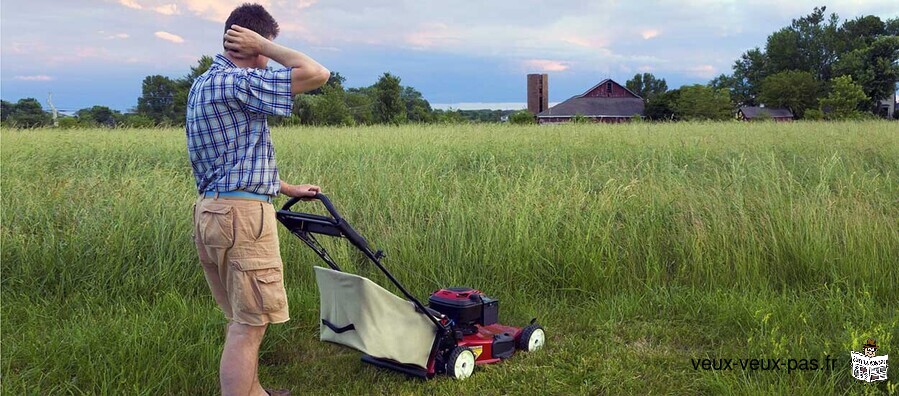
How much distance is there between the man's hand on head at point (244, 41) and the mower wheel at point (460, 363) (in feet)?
5.57

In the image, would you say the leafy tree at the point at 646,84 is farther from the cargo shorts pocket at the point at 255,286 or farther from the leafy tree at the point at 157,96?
the cargo shorts pocket at the point at 255,286

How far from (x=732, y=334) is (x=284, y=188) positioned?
2667mm

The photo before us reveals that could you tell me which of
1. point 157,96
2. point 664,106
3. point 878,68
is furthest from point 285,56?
point 878,68

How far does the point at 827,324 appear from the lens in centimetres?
379

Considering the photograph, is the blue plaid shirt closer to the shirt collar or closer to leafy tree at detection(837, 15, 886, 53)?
the shirt collar

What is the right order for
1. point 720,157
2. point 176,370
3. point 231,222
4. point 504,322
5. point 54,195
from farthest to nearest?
point 720,157
point 54,195
point 504,322
point 176,370
point 231,222

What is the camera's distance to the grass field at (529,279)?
10.8ft

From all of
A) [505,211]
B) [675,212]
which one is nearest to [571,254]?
[505,211]

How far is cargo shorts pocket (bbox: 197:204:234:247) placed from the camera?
256 centimetres

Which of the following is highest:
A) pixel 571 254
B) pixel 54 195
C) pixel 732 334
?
pixel 54 195

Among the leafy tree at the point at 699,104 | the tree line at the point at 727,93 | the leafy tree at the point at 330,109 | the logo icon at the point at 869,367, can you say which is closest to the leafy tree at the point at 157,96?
the tree line at the point at 727,93

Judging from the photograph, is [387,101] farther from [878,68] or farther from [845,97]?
[878,68]

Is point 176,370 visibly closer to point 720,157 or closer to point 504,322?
point 504,322

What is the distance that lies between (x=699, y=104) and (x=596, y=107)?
69.5ft
